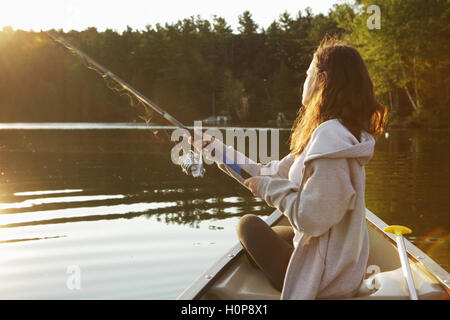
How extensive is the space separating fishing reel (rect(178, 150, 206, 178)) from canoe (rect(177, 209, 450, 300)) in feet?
1.79

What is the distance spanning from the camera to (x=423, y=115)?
111 ft

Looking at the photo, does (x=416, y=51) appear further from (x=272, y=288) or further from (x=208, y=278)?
(x=208, y=278)

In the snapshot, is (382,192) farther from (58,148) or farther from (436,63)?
(436,63)

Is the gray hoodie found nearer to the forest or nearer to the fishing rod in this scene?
the fishing rod

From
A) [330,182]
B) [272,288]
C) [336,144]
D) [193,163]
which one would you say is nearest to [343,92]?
[336,144]

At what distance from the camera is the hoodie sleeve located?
2.12m

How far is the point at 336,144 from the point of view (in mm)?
2135

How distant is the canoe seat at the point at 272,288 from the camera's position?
2.56 m

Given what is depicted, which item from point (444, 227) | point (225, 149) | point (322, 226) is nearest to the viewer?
point (322, 226)

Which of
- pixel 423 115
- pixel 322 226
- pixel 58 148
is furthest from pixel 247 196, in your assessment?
pixel 423 115

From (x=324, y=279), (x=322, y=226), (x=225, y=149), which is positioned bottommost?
(x=324, y=279)

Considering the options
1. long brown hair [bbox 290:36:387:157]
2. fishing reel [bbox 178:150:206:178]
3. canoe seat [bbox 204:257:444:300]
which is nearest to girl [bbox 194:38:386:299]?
long brown hair [bbox 290:36:387:157]

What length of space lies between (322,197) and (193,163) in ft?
4.53

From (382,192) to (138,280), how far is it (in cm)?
627
